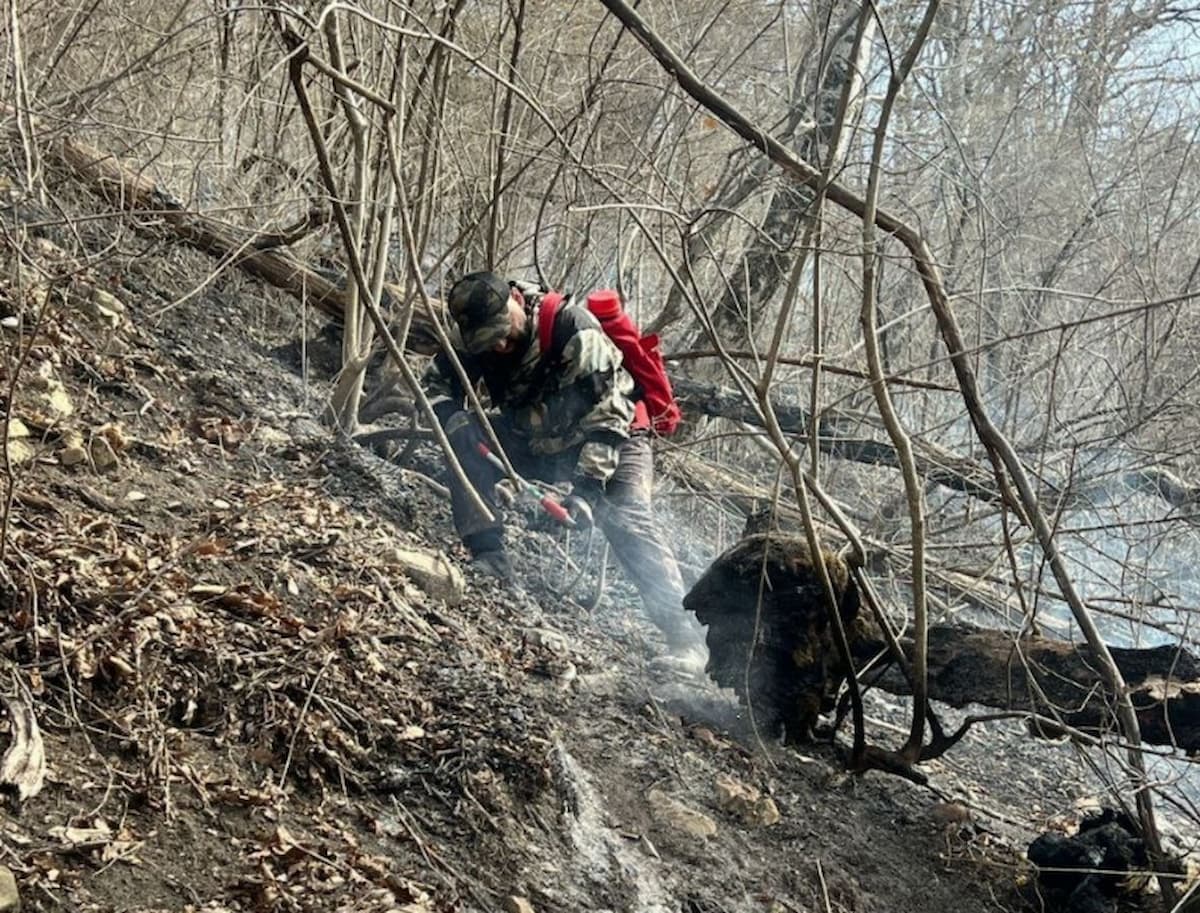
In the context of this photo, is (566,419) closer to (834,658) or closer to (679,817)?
(834,658)

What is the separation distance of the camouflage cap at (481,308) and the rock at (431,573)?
123 centimetres

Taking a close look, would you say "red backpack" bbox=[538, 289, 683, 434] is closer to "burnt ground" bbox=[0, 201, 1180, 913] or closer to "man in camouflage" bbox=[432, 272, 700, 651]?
"man in camouflage" bbox=[432, 272, 700, 651]

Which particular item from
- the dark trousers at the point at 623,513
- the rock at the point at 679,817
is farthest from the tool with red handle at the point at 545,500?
the rock at the point at 679,817

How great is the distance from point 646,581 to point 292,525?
1.86 meters

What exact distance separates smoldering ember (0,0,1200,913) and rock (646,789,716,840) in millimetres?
18

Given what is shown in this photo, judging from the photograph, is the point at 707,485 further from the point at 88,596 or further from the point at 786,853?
the point at 88,596

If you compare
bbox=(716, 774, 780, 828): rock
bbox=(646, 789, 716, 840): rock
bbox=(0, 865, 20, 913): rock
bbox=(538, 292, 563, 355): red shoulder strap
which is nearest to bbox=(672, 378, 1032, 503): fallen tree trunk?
bbox=(538, 292, 563, 355): red shoulder strap

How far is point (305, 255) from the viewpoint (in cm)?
641

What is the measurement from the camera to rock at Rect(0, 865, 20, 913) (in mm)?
1958

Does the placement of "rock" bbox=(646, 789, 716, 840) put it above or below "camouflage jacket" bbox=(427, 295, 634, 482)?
below

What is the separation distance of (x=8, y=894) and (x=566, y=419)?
12.6 feet

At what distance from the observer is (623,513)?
18.1 ft

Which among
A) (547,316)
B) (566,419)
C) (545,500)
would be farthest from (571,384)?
(545,500)

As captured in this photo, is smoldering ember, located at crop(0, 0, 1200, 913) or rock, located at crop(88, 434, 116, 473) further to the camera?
rock, located at crop(88, 434, 116, 473)
